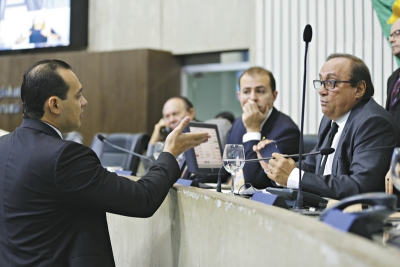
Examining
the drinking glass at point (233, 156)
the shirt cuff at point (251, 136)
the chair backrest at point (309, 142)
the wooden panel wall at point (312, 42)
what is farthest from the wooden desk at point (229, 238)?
the wooden panel wall at point (312, 42)

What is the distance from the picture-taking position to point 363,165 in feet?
8.02

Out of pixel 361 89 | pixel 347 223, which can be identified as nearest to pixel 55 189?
pixel 347 223

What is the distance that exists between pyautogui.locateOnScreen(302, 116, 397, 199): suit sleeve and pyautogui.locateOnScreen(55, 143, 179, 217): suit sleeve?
811 millimetres

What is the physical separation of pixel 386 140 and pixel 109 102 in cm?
570

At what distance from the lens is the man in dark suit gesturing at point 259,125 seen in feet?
11.2

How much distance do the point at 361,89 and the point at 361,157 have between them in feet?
1.31

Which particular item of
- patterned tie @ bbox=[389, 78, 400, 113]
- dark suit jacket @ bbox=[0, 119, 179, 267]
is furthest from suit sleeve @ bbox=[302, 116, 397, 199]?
patterned tie @ bbox=[389, 78, 400, 113]

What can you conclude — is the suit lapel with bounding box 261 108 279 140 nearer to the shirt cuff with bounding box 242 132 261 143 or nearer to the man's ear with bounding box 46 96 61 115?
the shirt cuff with bounding box 242 132 261 143

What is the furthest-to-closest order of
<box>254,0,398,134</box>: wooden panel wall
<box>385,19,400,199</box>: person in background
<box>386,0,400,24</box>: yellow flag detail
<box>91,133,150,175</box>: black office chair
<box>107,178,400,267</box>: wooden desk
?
<box>254,0,398,134</box>: wooden panel wall → <box>91,133,150,175</box>: black office chair → <box>386,0,400,24</box>: yellow flag detail → <box>385,19,400,199</box>: person in background → <box>107,178,400,267</box>: wooden desk

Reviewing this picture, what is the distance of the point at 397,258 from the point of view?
3.15ft

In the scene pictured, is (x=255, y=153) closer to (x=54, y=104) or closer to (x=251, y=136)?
(x=251, y=136)

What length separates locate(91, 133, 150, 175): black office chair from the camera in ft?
17.8

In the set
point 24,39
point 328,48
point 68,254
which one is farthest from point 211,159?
point 24,39

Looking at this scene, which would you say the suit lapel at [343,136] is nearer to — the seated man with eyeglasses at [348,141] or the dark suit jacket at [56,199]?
the seated man with eyeglasses at [348,141]
